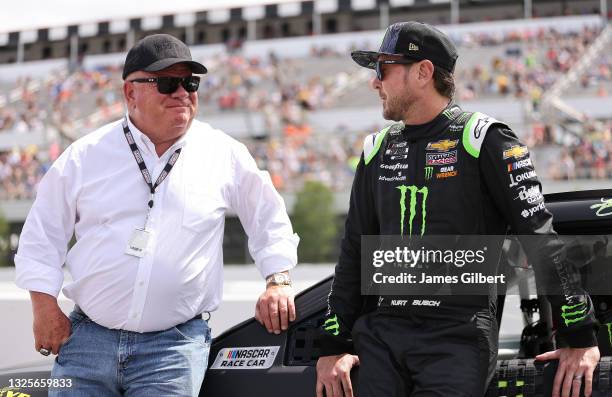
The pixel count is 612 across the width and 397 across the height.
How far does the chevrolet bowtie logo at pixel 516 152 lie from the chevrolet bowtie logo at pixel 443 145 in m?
0.13

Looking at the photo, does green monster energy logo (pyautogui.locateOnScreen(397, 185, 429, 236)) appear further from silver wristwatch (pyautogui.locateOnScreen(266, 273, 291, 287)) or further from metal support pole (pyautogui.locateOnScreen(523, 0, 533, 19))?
metal support pole (pyautogui.locateOnScreen(523, 0, 533, 19))

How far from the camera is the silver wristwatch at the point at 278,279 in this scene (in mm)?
2543

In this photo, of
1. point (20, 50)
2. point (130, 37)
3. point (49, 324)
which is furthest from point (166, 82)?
point (20, 50)

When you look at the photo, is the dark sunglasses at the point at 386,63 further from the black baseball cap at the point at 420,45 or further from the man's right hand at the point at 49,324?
the man's right hand at the point at 49,324

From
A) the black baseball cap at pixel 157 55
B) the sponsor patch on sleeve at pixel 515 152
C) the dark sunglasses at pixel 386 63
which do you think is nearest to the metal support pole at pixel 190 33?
the black baseball cap at pixel 157 55

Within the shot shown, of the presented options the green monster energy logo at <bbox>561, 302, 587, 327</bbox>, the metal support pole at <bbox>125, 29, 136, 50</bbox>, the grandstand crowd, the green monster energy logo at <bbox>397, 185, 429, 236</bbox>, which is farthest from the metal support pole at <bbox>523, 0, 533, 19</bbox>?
the green monster energy logo at <bbox>561, 302, 587, 327</bbox>

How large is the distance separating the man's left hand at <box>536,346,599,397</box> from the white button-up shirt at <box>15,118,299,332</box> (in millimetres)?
953

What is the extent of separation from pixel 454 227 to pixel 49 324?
4.03ft

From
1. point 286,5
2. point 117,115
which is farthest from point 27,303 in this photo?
point 286,5

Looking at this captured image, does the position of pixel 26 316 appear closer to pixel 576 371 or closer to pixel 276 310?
pixel 276 310

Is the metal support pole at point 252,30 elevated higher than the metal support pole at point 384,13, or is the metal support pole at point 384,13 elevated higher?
the metal support pole at point 384,13

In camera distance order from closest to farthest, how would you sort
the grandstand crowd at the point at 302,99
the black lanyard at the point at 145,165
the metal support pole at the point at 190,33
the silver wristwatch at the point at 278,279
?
the black lanyard at the point at 145,165
the silver wristwatch at the point at 278,279
the grandstand crowd at the point at 302,99
the metal support pole at the point at 190,33

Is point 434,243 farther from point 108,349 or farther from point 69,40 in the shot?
point 69,40

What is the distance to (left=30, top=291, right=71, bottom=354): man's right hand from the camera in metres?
2.39
